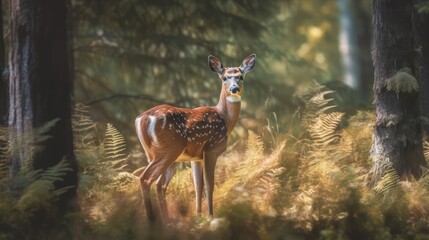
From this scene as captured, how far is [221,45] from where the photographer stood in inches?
526

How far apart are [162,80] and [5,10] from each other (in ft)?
9.36

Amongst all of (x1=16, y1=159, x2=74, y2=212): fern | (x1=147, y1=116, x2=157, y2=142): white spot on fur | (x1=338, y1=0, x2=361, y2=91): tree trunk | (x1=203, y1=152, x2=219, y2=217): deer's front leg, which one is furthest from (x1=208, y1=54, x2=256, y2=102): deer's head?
(x1=338, y1=0, x2=361, y2=91): tree trunk

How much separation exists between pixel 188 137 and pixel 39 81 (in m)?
1.55

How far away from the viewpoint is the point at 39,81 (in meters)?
7.44

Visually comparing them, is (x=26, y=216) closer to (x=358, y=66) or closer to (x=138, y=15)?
(x=138, y=15)

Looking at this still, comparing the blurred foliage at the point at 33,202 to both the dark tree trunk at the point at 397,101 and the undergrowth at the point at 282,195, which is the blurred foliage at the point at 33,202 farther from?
the dark tree trunk at the point at 397,101

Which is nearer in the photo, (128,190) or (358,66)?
(128,190)

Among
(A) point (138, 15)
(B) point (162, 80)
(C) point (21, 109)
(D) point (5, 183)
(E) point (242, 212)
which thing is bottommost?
(E) point (242, 212)

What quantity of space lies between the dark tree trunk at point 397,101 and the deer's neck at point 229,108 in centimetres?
→ 157

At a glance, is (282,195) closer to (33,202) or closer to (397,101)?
(397,101)

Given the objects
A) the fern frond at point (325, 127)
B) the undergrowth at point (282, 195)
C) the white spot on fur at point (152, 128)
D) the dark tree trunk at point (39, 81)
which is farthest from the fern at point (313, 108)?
the dark tree trunk at point (39, 81)

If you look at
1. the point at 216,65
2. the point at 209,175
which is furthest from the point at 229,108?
the point at 209,175

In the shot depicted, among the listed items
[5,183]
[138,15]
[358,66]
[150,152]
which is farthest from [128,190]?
[358,66]

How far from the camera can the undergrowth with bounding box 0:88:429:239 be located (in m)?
7.07
